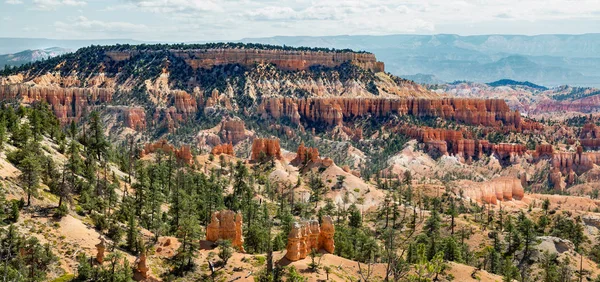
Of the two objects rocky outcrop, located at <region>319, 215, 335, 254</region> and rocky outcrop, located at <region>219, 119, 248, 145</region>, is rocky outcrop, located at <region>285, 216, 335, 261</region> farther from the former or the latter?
rocky outcrop, located at <region>219, 119, 248, 145</region>

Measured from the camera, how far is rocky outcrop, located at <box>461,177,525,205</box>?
12278 cm

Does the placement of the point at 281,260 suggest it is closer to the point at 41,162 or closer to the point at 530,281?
the point at 41,162

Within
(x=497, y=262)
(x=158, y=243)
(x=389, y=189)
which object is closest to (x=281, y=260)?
(x=158, y=243)

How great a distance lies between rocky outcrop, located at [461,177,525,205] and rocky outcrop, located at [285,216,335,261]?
63528 millimetres

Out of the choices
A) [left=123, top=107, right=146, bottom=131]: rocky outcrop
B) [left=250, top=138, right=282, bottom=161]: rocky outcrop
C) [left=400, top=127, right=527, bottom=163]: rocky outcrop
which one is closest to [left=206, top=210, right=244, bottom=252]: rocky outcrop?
[left=250, top=138, right=282, bottom=161]: rocky outcrop

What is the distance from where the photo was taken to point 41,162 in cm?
6619

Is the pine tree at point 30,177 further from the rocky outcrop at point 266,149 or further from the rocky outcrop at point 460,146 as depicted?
the rocky outcrop at point 460,146

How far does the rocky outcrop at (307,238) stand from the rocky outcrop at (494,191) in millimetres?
63528

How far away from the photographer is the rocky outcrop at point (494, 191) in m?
123

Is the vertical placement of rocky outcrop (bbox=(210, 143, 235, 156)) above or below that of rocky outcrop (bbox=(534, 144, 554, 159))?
above

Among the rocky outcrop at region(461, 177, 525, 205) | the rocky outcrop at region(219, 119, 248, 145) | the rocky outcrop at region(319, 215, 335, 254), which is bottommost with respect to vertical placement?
the rocky outcrop at region(461, 177, 525, 205)

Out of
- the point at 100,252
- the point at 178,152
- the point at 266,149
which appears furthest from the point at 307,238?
the point at 266,149

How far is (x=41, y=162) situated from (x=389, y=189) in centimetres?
7475

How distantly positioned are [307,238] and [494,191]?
79948 mm
